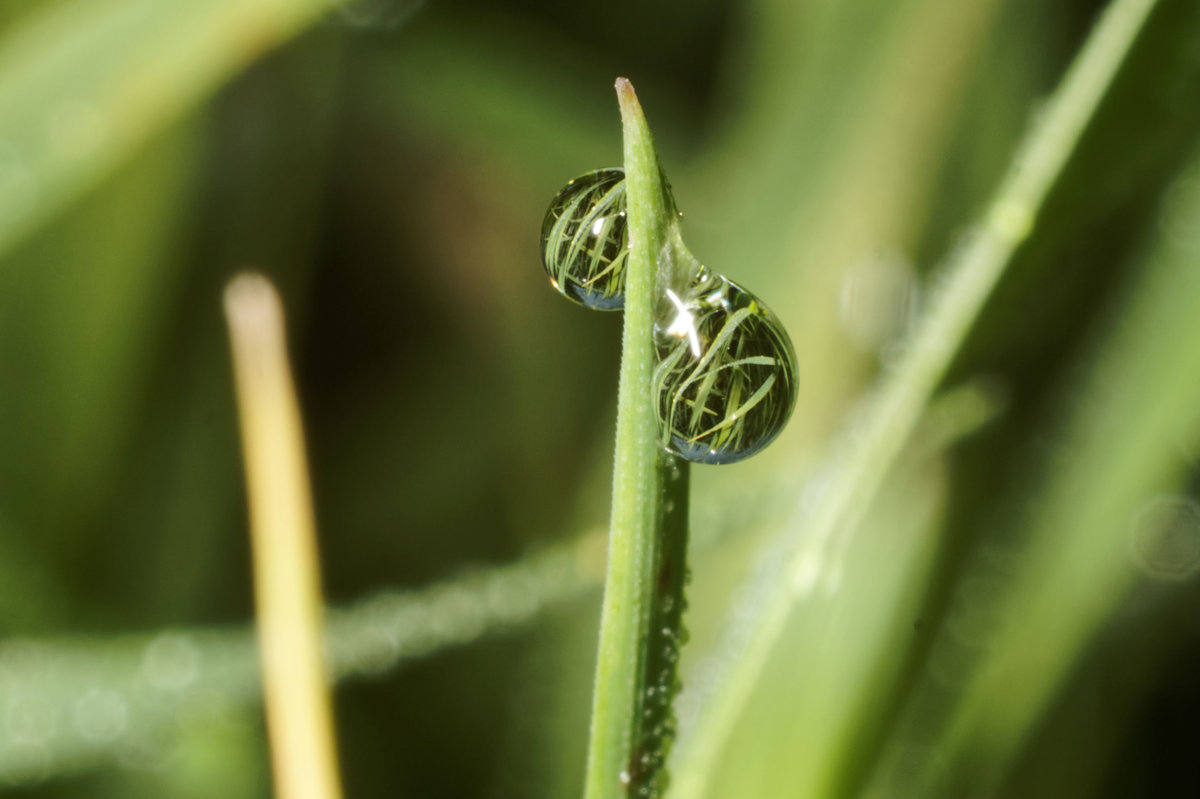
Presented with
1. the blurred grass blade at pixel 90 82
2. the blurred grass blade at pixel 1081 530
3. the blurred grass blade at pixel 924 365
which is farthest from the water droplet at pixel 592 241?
the blurred grass blade at pixel 90 82

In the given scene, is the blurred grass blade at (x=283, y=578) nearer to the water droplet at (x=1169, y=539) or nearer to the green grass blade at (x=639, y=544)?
the green grass blade at (x=639, y=544)

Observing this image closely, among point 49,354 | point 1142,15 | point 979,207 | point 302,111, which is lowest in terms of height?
point 1142,15

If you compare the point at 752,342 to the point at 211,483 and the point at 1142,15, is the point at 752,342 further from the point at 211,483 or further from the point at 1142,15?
the point at 211,483

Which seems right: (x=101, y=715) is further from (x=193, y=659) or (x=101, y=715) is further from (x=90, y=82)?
(x=90, y=82)

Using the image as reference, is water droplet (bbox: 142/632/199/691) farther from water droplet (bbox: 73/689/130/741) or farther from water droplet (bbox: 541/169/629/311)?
water droplet (bbox: 541/169/629/311)

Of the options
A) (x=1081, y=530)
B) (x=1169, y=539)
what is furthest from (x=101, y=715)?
(x=1169, y=539)

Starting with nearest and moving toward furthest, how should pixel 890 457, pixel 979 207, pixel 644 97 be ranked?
→ pixel 890 457 → pixel 979 207 → pixel 644 97

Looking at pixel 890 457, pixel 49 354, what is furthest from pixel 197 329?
pixel 890 457
